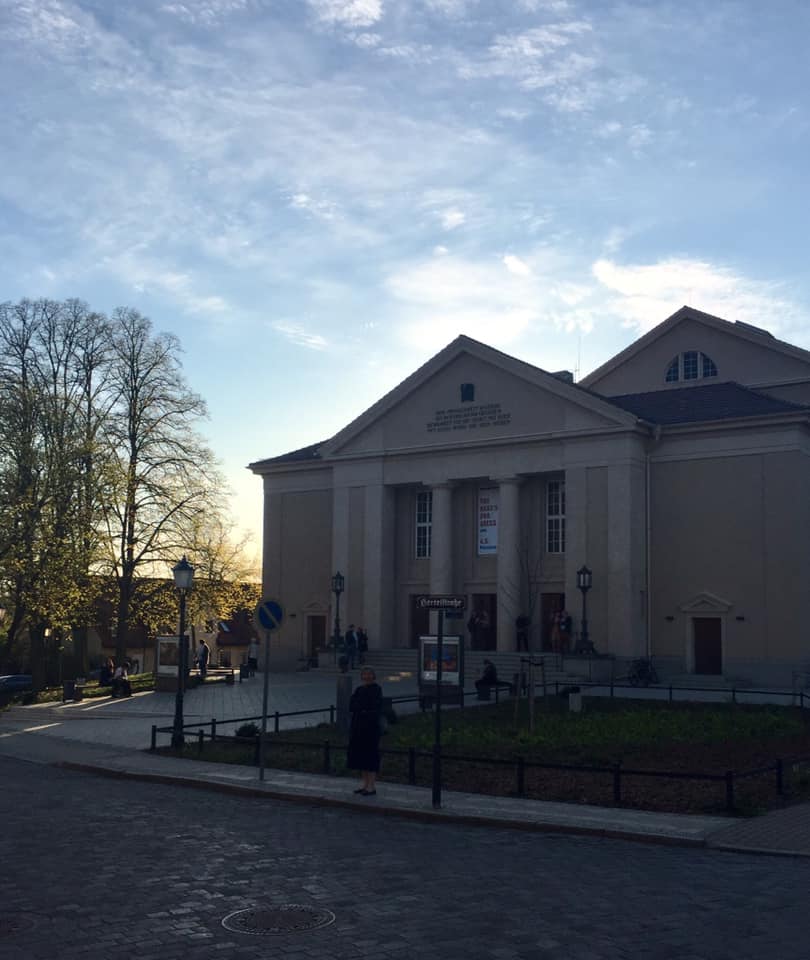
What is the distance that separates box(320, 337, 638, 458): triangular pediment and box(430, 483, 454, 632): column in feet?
7.09

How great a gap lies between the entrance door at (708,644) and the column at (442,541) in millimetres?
10227

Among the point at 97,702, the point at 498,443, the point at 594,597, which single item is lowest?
the point at 97,702

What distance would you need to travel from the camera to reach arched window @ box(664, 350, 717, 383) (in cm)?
4588

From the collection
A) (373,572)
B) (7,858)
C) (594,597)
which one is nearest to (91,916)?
(7,858)

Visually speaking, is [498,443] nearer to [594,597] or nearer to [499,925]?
[594,597]

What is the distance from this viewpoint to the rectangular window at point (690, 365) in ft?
152

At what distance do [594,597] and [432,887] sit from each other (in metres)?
31.7

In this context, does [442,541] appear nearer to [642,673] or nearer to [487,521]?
[487,521]

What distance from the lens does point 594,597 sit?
1598 inches

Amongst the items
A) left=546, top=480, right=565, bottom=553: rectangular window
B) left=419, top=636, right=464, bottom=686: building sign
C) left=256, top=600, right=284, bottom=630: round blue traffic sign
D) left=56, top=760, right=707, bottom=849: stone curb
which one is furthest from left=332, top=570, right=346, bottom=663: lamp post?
left=256, top=600, right=284, bottom=630: round blue traffic sign

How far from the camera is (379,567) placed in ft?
154

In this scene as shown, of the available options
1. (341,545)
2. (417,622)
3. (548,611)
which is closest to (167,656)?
(341,545)

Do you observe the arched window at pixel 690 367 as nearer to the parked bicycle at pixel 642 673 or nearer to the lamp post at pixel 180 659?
the parked bicycle at pixel 642 673

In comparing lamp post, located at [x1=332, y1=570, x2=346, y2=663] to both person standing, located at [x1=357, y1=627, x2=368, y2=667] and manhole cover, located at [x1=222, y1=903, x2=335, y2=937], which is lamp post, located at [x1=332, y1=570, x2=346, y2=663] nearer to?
person standing, located at [x1=357, y1=627, x2=368, y2=667]
